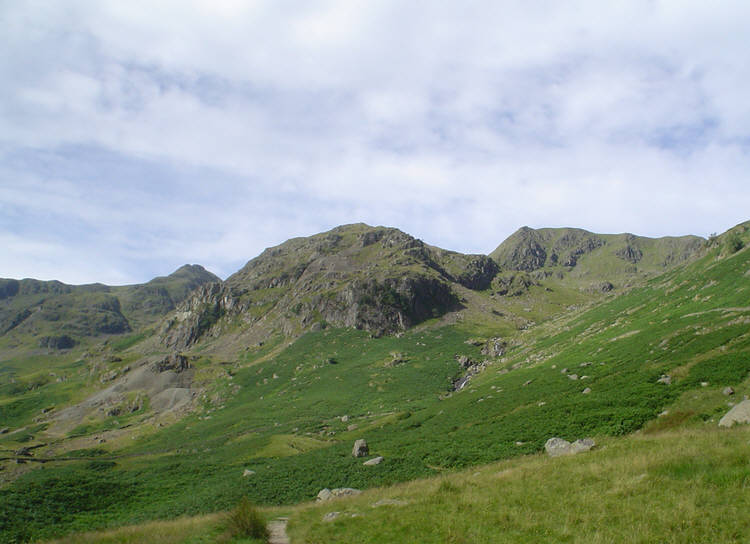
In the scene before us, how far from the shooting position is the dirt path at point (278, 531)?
1750cm

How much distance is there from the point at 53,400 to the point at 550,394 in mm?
175494

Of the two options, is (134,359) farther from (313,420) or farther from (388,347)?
(313,420)

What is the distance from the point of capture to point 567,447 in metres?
22.4

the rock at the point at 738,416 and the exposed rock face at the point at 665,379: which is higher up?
the rock at the point at 738,416

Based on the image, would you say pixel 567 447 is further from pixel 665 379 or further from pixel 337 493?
pixel 337 493

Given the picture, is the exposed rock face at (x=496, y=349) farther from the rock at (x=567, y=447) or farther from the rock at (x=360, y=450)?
the rock at (x=567, y=447)

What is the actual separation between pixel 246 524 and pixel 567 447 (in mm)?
18635

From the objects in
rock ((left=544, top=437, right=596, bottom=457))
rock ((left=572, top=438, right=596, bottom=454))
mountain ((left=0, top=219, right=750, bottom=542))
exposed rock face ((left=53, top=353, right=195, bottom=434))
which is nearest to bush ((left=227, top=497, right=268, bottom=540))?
mountain ((left=0, top=219, right=750, bottom=542))

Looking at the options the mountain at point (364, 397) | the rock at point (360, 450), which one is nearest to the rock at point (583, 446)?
the mountain at point (364, 397)

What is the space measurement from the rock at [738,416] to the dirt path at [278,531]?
75.0 feet

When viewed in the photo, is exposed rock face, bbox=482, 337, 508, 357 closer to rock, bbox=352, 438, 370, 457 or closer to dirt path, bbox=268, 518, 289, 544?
rock, bbox=352, 438, 370, 457

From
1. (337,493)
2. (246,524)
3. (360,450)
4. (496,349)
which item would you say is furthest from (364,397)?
(246,524)

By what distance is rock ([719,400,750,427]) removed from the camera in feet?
61.1

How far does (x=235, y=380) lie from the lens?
11925 cm
